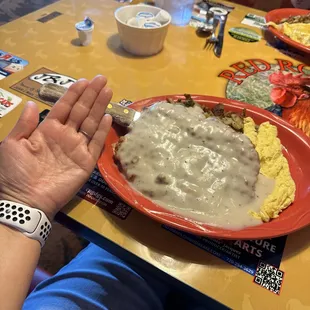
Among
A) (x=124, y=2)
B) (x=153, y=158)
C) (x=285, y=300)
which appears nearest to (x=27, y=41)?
(x=124, y=2)

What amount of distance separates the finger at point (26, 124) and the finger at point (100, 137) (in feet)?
0.43

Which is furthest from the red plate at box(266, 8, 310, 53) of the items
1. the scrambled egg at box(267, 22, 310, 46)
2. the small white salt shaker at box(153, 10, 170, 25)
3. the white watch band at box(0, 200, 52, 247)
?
the white watch band at box(0, 200, 52, 247)

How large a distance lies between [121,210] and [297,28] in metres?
1.08

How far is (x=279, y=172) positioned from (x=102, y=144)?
1.33ft

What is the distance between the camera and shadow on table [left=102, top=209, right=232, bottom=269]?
630 mm

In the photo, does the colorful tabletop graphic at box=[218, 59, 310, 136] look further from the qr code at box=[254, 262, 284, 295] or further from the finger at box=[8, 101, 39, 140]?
the finger at box=[8, 101, 39, 140]

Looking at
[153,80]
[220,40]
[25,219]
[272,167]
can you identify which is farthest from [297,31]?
[25,219]

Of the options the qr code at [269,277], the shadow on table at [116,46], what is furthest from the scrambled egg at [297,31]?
the qr code at [269,277]

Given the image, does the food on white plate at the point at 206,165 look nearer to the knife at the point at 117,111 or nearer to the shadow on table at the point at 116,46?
the knife at the point at 117,111

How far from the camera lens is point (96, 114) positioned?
0.77 metres

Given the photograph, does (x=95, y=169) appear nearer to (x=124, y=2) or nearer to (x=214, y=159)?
(x=214, y=159)

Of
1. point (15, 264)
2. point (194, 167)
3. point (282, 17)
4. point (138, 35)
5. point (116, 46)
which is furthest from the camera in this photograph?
point (282, 17)

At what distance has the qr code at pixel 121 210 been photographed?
70 cm

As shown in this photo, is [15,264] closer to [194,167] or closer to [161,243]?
[161,243]
